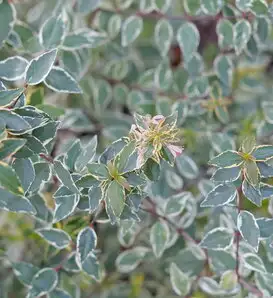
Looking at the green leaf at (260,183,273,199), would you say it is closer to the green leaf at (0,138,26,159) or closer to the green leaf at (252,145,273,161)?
the green leaf at (252,145,273,161)

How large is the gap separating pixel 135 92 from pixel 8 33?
0.46 m

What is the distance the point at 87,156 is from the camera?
1115mm

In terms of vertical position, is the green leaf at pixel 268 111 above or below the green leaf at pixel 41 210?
above

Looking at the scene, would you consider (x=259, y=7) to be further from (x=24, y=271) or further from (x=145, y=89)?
(x=24, y=271)

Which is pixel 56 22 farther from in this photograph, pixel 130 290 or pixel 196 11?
pixel 130 290

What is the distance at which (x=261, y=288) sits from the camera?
1232mm

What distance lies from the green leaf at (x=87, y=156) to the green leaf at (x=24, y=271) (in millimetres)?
331

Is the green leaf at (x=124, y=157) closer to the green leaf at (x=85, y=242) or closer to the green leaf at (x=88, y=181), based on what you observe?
the green leaf at (x=88, y=181)

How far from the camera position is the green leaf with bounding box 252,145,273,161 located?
1.04m

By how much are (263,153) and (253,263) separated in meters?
0.26

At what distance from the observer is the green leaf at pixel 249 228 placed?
105 cm

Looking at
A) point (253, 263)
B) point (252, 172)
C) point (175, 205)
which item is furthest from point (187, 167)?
point (252, 172)

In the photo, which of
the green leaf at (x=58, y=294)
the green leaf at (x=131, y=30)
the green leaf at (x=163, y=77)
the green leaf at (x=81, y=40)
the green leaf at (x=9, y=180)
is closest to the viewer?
the green leaf at (x=9, y=180)

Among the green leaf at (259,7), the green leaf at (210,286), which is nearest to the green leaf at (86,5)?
the green leaf at (259,7)
